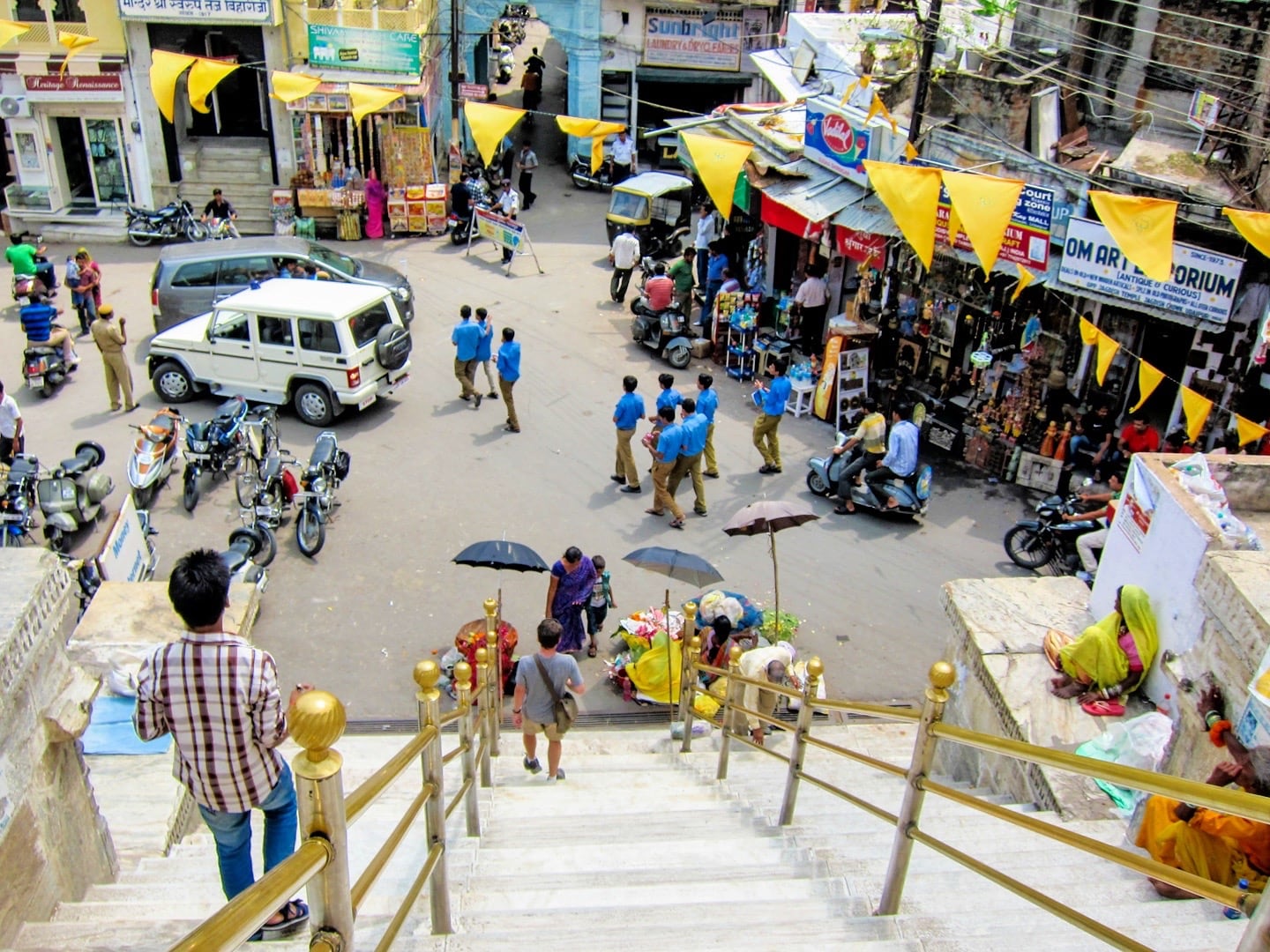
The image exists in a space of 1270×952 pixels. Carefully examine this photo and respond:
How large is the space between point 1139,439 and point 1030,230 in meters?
2.71

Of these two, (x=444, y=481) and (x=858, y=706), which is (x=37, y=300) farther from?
(x=858, y=706)

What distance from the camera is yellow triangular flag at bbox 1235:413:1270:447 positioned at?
1112 cm

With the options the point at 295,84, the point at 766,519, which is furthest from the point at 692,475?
the point at 295,84

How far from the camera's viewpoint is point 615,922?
392 cm

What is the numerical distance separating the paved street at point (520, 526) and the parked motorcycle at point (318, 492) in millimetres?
207

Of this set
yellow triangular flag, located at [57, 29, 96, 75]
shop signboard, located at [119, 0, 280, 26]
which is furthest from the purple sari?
yellow triangular flag, located at [57, 29, 96, 75]

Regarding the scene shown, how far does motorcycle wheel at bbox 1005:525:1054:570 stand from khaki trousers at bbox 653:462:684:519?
3.63 m

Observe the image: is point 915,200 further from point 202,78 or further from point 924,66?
point 202,78

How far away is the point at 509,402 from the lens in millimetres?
14031

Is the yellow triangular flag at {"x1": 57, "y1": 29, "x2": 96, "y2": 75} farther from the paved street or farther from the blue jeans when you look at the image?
the blue jeans

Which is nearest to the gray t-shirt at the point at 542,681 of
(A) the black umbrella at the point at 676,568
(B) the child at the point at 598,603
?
(A) the black umbrella at the point at 676,568

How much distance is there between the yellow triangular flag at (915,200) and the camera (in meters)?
11.2

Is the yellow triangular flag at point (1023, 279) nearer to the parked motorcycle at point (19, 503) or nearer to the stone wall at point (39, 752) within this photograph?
the stone wall at point (39, 752)

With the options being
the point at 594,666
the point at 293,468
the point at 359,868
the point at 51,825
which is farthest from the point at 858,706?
the point at 293,468
